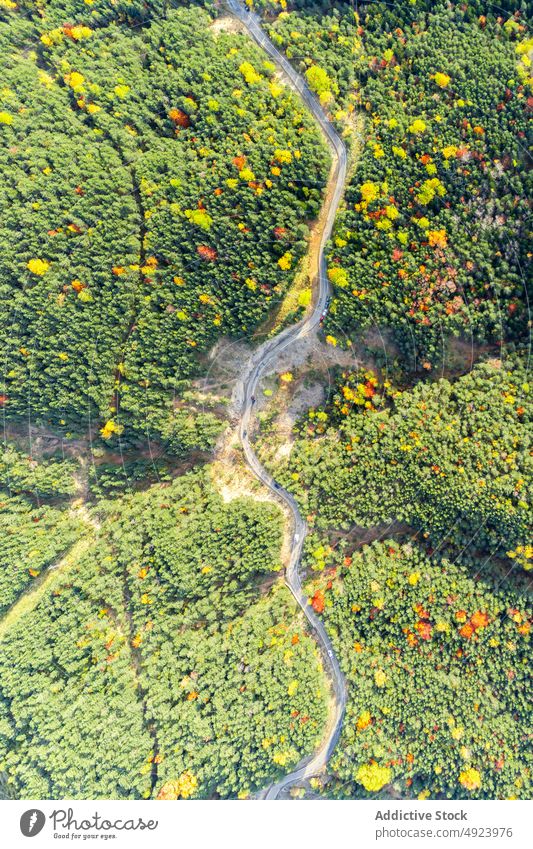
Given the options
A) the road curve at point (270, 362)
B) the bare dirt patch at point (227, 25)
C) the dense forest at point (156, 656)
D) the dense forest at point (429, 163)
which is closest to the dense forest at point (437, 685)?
the road curve at point (270, 362)

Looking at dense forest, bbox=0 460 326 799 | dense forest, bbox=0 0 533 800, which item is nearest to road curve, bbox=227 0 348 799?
dense forest, bbox=0 0 533 800

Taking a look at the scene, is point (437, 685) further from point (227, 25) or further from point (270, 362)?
point (227, 25)

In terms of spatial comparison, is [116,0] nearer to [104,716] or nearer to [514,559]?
[514,559]

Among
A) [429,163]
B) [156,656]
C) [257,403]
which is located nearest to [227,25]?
[429,163]

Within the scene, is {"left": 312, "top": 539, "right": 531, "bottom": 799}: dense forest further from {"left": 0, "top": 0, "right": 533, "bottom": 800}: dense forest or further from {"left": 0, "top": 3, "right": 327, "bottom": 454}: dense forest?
{"left": 0, "top": 3, "right": 327, "bottom": 454}: dense forest

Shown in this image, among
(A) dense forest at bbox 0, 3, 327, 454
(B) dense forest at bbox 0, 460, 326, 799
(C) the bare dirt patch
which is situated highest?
(C) the bare dirt patch

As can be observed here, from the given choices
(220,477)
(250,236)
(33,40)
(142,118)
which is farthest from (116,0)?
(220,477)

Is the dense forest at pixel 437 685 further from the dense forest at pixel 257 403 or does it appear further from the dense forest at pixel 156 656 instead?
the dense forest at pixel 156 656
